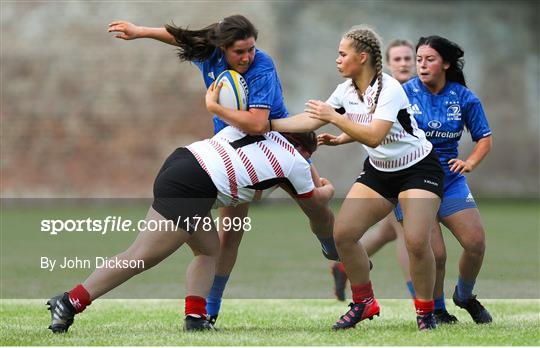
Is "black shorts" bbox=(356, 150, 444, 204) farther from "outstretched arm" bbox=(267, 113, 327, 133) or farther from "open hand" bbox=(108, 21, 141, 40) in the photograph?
Answer: "open hand" bbox=(108, 21, 141, 40)

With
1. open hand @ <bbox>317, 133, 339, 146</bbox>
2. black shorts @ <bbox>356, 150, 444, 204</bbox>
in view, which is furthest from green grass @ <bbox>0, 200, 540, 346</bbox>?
open hand @ <bbox>317, 133, 339, 146</bbox>

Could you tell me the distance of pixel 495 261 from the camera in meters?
11.6

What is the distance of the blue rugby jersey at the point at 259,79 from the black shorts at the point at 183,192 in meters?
0.49

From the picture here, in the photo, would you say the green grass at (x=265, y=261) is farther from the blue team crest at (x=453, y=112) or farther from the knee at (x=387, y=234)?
the blue team crest at (x=453, y=112)

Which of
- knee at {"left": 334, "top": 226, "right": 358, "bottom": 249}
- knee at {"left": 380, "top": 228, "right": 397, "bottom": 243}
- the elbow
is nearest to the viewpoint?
the elbow

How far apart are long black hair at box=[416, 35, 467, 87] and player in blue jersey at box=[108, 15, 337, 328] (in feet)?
3.57

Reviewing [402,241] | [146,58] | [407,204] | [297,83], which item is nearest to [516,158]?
[297,83]

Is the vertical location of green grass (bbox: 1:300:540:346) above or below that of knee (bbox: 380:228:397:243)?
below

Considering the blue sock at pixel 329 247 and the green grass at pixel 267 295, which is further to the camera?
the blue sock at pixel 329 247

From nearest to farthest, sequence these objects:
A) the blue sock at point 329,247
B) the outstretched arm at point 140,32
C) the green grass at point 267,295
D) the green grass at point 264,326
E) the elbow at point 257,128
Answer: the green grass at point 264,326
the green grass at point 267,295
the elbow at point 257,128
the outstretched arm at point 140,32
the blue sock at point 329,247

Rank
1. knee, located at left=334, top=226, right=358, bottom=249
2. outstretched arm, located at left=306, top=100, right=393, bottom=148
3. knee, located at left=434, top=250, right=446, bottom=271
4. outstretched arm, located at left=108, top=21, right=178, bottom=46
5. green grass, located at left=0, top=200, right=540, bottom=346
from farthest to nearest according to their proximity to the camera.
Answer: knee, located at left=434, top=250, right=446, bottom=271
outstretched arm, located at left=108, top=21, right=178, bottom=46
knee, located at left=334, top=226, right=358, bottom=249
green grass, located at left=0, top=200, right=540, bottom=346
outstretched arm, located at left=306, top=100, right=393, bottom=148

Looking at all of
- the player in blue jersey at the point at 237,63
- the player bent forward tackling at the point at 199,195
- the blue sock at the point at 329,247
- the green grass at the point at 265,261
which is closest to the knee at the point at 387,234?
the green grass at the point at 265,261

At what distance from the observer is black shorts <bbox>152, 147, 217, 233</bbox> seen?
5859mm

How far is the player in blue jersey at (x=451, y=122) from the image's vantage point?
6.45m
